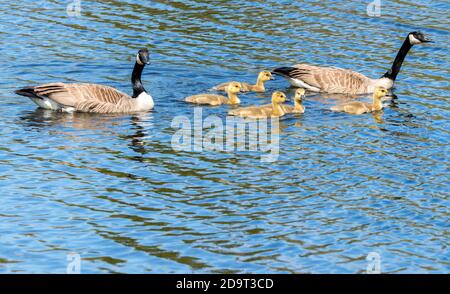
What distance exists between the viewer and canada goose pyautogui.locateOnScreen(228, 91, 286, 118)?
19703 mm

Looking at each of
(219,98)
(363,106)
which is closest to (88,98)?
(219,98)

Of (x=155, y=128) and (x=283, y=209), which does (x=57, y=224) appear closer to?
(x=283, y=209)

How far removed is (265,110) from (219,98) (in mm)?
1247

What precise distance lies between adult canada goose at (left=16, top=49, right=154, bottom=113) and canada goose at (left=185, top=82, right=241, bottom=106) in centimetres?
87

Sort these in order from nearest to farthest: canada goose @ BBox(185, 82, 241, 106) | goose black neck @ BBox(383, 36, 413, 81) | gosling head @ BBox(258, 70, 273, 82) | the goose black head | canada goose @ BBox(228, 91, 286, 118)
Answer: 1. canada goose @ BBox(228, 91, 286, 118)
2. canada goose @ BBox(185, 82, 241, 106)
3. gosling head @ BBox(258, 70, 273, 82)
4. goose black neck @ BBox(383, 36, 413, 81)
5. the goose black head

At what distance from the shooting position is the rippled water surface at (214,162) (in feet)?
42.9

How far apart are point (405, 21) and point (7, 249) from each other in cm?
1682

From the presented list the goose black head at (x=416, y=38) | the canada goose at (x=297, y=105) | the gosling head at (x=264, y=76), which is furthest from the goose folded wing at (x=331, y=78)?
the canada goose at (x=297, y=105)

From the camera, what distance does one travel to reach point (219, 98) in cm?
2059

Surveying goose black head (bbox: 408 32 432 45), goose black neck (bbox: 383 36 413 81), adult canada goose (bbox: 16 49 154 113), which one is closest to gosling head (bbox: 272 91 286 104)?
adult canada goose (bbox: 16 49 154 113)

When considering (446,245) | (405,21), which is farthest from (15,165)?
(405,21)

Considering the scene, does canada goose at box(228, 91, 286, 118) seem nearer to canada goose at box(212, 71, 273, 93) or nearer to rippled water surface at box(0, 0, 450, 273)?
rippled water surface at box(0, 0, 450, 273)

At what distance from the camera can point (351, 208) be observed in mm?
14602

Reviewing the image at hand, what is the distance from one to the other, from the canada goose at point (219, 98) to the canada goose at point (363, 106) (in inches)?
77.8
